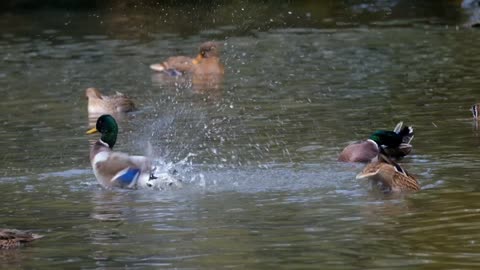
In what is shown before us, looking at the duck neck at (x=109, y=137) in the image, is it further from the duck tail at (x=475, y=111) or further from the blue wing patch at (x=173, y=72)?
the blue wing patch at (x=173, y=72)

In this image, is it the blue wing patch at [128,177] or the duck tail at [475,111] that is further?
the duck tail at [475,111]

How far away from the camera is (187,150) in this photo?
13086 mm

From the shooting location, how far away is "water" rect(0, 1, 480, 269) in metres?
8.50

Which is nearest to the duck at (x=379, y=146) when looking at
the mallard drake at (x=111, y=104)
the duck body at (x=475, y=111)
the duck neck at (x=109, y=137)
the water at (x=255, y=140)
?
the water at (x=255, y=140)

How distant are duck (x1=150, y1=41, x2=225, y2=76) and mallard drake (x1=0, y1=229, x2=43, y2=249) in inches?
432

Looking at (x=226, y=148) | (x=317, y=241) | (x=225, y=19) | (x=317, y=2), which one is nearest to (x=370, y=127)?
(x=226, y=148)

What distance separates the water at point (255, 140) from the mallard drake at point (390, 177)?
0.15 metres

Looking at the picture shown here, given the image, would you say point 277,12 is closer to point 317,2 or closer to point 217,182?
point 317,2

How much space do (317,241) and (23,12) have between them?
23.6 m

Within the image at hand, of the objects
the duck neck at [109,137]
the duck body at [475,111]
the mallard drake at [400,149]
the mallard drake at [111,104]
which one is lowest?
the mallard drake at [111,104]

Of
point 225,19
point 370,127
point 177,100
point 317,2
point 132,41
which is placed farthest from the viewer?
point 317,2

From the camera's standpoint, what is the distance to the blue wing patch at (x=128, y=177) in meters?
11.2

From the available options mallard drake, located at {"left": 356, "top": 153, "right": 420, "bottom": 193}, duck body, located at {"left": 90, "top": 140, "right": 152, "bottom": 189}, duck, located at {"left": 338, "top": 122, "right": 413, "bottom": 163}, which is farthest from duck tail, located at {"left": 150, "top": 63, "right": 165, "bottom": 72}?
mallard drake, located at {"left": 356, "top": 153, "right": 420, "bottom": 193}

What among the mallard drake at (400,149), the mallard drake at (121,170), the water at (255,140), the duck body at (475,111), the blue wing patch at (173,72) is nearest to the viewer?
the water at (255,140)
